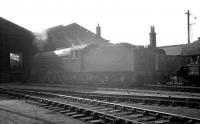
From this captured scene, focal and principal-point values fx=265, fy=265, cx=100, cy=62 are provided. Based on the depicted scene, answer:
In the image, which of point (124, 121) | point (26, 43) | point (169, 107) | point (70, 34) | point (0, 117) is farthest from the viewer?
point (70, 34)

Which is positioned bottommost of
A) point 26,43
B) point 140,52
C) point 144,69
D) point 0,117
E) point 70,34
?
point 0,117

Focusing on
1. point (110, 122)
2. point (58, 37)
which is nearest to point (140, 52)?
point (110, 122)

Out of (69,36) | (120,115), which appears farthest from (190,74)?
(69,36)

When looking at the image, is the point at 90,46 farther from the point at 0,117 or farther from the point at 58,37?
the point at 58,37

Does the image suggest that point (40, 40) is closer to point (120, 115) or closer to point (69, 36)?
point (69, 36)

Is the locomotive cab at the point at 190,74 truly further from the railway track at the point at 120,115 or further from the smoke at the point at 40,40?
the smoke at the point at 40,40

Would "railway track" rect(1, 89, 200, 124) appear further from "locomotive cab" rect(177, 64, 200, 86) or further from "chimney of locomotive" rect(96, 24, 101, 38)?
"chimney of locomotive" rect(96, 24, 101, 38)

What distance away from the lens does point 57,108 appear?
9648mm

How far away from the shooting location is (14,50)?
34.3 meters

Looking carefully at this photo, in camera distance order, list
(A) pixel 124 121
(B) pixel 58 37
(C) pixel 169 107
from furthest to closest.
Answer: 1. (B) pixel 58 37
2. (C) pixel 169 107
3. (A) pixel 124 121

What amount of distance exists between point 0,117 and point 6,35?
2731 cm

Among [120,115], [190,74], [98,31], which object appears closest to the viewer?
[120,115]

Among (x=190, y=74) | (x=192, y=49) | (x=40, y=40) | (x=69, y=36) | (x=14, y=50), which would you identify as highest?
(x=69, y=36)

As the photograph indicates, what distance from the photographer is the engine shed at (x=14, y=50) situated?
33.0m
